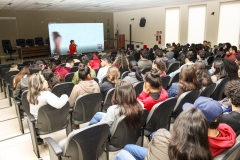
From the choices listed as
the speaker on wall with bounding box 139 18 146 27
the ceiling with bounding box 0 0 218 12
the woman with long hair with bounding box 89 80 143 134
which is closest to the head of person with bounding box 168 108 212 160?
the woman with long hair with bounding box 89 80 143 134

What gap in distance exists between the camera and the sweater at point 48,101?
2.56m

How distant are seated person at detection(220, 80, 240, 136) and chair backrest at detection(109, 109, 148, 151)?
83 centimetres

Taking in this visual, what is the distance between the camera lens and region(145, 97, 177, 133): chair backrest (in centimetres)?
233

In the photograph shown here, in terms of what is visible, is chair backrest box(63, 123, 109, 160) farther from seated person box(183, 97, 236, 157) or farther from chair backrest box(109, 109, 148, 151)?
seated person box(183, 97, 236, 157)

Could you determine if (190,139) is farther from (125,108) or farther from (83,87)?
(83,87)

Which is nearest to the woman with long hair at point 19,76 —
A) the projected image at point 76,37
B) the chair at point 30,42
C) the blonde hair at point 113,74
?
the blonde hair at point 113,74

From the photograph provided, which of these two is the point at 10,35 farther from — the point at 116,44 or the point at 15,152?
the point at 15,152

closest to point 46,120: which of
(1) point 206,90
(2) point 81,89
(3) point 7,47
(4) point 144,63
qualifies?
(2) point 81,89

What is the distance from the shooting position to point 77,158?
189cm

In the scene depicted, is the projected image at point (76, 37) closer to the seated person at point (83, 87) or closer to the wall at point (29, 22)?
the wall at point (29, 22)

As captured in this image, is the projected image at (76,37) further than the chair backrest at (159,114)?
Yes

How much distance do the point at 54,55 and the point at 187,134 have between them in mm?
11465

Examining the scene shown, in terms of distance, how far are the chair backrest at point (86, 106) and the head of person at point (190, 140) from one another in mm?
1797

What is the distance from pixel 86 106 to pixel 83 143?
116 centimetres
